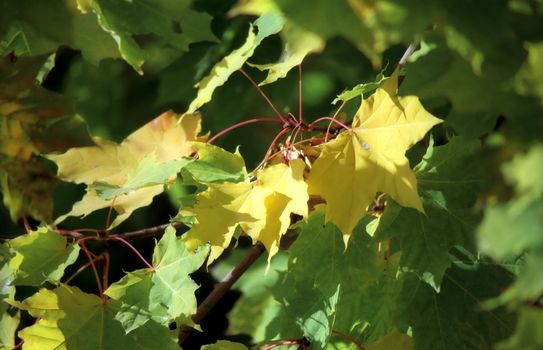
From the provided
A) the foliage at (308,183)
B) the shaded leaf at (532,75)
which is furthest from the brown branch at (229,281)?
the shaded leaf at (532,75)

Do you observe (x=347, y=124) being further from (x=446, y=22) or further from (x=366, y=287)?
(x=446, y=22)

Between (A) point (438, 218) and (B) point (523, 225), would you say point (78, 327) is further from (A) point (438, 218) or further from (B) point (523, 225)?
(B) point (523, 225)

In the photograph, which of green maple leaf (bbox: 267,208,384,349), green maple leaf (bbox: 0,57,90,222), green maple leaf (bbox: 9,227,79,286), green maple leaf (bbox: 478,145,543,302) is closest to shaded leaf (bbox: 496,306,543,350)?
green maple leaf (bbox: 478,145,543,302)

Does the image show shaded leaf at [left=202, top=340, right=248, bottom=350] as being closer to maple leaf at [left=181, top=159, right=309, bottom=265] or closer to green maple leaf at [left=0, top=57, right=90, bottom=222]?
maple leaf at [left=181, top=159, right=309, bottom=265]

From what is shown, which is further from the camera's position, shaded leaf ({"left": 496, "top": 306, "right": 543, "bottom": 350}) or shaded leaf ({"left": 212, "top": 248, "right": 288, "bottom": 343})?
shaded leaf ({"left": 212, "top": 248, "right": 288, "bottom": 343})

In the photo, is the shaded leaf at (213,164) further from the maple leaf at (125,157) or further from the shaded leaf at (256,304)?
the shaded leaf at (256,304)

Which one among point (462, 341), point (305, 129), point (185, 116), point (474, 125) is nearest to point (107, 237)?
point (185, 116)

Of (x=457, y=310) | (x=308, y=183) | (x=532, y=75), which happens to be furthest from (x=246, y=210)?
(x=532, y=75)
